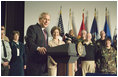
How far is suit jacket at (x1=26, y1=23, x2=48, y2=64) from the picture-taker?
3.80m

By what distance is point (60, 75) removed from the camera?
3416mm

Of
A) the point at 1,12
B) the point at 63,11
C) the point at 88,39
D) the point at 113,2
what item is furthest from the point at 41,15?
the point at 113,2

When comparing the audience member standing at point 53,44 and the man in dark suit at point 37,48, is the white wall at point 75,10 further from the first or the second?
the man in dark suit at point 37,48

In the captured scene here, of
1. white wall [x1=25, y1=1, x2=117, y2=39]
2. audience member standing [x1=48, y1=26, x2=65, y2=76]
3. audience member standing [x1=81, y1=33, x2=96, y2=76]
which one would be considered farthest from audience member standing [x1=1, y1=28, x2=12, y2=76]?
audience member standing [x1=81, y1=33, x2=96, y2=76]

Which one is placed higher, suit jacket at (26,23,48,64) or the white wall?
the white wall

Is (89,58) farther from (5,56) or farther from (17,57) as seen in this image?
(5,56)

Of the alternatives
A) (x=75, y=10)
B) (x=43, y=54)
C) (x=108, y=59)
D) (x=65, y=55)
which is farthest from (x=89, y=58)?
(x=65, y=55)

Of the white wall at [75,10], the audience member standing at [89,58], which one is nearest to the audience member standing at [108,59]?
the audience member standing at [89,58]

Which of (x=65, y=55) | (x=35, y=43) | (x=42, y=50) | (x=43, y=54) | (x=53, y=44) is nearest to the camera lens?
(x=65, y=55)

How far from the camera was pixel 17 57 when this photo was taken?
4137 millimetres

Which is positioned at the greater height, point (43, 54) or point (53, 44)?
point (53, 44)

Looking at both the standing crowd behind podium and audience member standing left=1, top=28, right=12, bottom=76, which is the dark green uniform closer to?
the standing crowd behind podium

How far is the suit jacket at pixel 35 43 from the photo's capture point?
3.80 meters

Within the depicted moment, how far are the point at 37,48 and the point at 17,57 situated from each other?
0.57m
